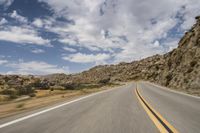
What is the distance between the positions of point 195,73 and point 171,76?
1717 centimetres

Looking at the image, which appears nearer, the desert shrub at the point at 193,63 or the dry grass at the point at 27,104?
the dry grass at the point at 27,104

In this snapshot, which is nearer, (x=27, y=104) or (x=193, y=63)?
(x=27, y=104)

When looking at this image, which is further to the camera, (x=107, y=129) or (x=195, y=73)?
(x=195, y=73)

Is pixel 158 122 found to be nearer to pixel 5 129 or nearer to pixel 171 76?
pixel 5 129

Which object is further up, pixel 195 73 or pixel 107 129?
pixel 195 73

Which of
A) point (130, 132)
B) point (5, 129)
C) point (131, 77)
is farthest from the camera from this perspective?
point (131, 77)

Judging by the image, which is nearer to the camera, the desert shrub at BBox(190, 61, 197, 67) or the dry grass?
the dry grass

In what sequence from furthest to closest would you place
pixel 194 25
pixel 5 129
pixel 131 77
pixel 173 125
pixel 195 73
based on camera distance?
pixel 131 77 < pixel 194 25 < pixel 195 73 < pixel 173 125 < pixel 5 129

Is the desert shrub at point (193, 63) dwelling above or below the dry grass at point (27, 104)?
above

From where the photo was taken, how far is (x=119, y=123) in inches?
313

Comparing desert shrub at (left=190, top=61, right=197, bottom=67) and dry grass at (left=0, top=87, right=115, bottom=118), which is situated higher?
desert shrub at (left=190, top=61, right=197, bottom=67)

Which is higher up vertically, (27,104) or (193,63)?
(193,63)

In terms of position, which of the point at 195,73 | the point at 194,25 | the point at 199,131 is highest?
the point at 194,25

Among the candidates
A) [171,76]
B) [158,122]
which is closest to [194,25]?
[171,76]
